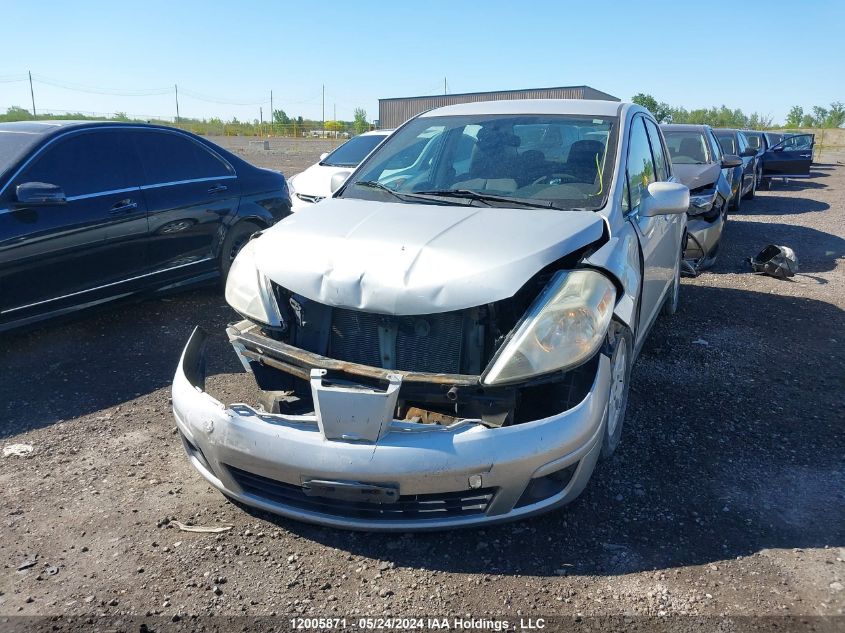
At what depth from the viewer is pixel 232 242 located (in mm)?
Answer: 6047

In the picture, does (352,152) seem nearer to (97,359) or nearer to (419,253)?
(97,359)

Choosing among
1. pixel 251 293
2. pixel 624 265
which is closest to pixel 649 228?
pixel 624 265

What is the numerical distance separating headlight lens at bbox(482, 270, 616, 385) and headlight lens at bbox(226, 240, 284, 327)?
1069 mm

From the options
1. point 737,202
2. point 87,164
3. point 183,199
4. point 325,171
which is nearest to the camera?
point 87,164

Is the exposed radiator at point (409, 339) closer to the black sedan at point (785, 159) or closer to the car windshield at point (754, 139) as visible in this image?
the black sedan at point (785, 159)

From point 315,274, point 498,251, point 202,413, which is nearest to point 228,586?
point 202,413

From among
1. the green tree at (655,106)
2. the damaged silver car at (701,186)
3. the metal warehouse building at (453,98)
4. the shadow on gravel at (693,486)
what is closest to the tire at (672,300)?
the shadow on gravel at (693,486)

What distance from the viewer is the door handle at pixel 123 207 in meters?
5.04

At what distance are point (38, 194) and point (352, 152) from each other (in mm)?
5428

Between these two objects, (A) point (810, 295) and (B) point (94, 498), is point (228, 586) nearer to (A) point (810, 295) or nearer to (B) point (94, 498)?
(B) point (94, 498)

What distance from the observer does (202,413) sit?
8.78 ft

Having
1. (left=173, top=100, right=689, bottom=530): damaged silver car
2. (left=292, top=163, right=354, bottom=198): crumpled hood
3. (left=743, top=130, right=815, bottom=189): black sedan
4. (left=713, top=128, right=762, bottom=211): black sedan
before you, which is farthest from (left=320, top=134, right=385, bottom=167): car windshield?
(left=743, top=130, right=815, bottom=189): black sedan

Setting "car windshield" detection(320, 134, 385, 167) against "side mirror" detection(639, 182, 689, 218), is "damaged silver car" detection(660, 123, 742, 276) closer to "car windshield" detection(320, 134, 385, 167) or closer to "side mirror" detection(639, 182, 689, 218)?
"side mirror" detection(639, 182, 689, 218)

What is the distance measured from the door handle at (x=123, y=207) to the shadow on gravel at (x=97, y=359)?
0.75 metres
